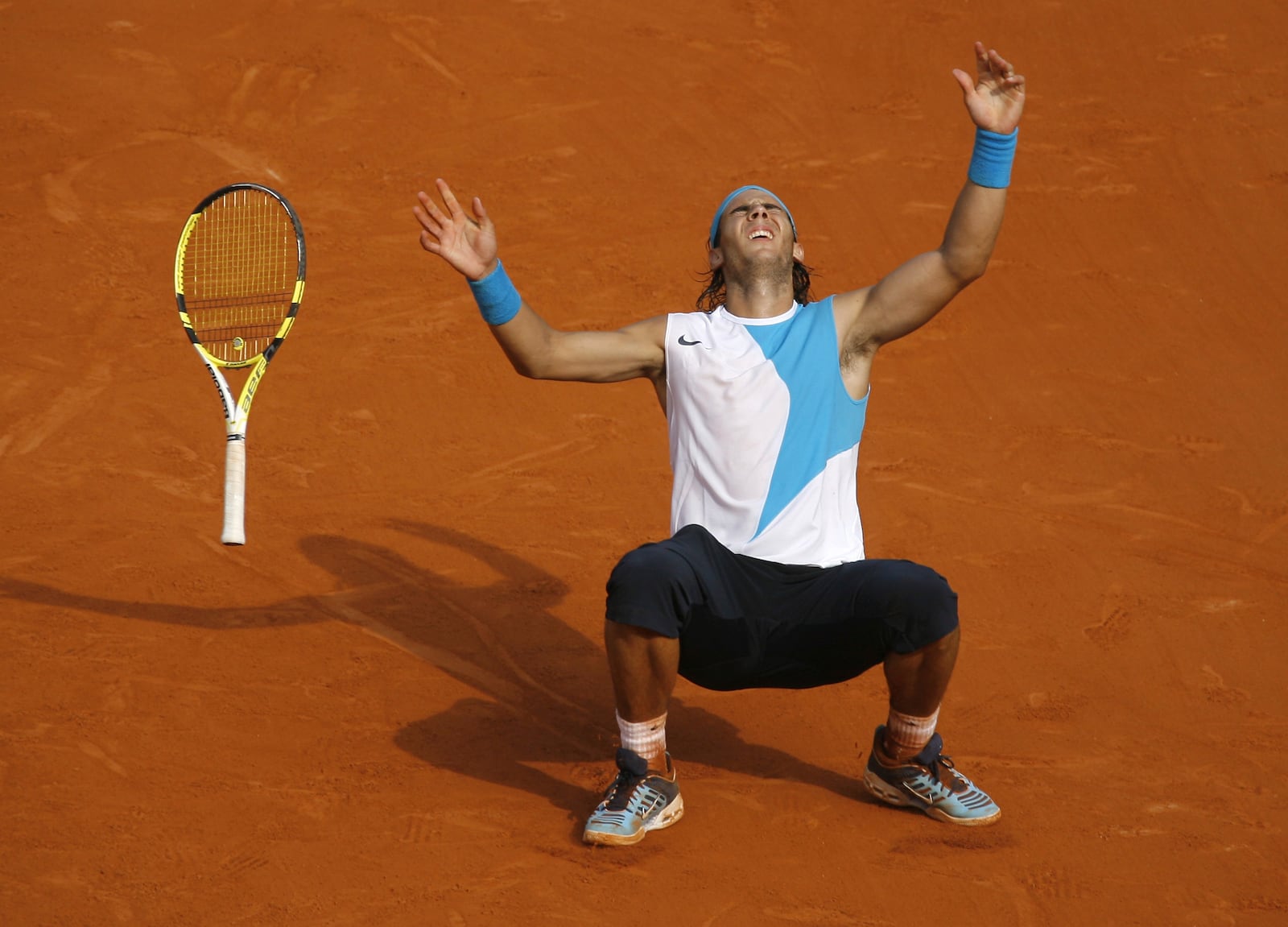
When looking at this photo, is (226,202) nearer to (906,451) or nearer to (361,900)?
(906,451)

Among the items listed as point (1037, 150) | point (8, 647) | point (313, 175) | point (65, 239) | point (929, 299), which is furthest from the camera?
point (1037, 150)

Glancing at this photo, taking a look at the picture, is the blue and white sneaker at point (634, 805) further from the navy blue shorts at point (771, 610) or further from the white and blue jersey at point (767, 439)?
the white and blue jersey at point (767, 439)

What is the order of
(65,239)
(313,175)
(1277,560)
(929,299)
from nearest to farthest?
1. (929,299)
2. (1277,560)
3. (65,239)
4. (313,175)

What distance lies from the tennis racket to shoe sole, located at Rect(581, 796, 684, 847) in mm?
1979

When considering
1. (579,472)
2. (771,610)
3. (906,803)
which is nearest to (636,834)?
(771,610)

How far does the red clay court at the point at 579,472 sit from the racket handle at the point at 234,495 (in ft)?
2.44

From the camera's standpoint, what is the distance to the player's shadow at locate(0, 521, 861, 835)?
4.87 meters

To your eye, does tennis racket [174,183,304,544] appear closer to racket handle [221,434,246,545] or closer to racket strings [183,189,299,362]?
racket strings [183,189,299,362]

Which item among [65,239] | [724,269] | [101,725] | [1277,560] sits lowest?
[101,725]

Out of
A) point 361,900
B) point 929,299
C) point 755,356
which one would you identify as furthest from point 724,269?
point 361,900

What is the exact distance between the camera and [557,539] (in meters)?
6.68

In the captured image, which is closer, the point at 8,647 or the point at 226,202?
the point at 8,647

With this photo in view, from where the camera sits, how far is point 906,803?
4523 millimetres

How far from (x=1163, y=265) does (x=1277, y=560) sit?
340cm
